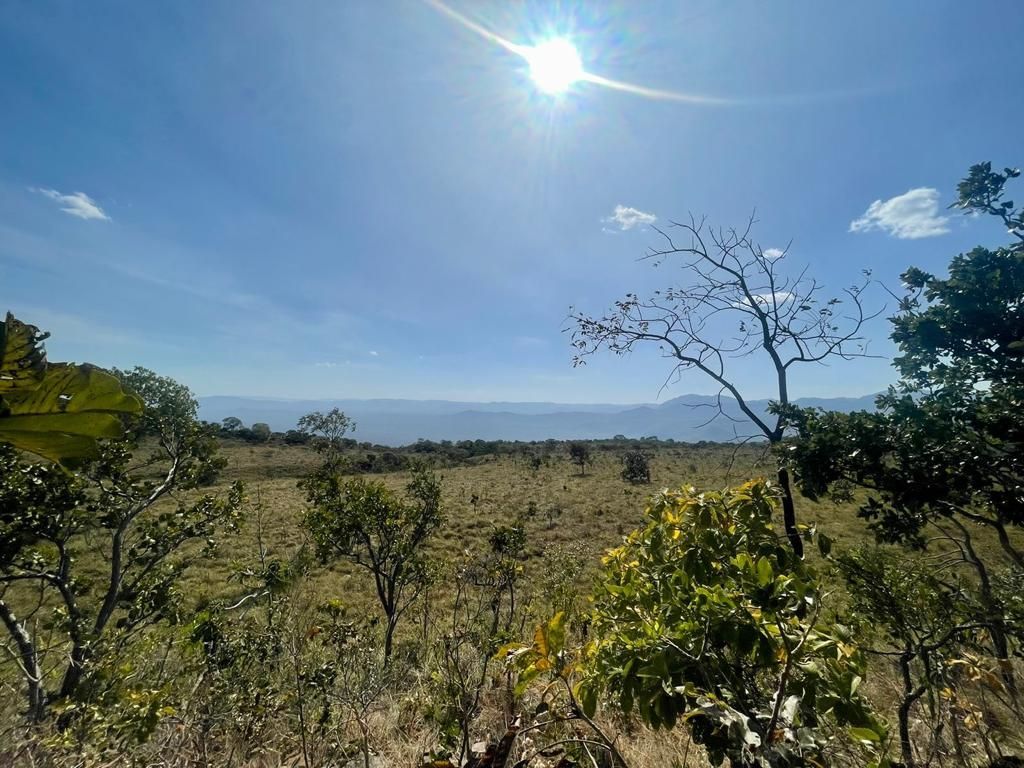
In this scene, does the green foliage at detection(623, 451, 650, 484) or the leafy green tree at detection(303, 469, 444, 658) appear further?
the green foliage at detection(623, 451, 650, 484)

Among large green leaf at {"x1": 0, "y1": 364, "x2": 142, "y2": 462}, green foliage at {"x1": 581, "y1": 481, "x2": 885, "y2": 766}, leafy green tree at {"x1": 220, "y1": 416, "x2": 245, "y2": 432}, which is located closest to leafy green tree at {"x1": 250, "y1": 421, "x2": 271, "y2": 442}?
leafy green tree at {"x1": 220, "y1": 416, "x2": 245, "y2": 432}

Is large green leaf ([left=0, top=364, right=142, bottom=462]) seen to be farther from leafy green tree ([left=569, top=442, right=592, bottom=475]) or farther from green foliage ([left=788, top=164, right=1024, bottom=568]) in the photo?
leafy green tree ([left=569, top=442, right=592, bottom=475])

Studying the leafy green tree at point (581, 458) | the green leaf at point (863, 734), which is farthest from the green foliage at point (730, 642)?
the leafy green tree at point (581, 458)

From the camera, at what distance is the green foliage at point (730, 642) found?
1.24m

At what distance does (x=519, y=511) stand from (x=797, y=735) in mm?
25114

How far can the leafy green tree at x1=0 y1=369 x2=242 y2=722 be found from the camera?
4004mm

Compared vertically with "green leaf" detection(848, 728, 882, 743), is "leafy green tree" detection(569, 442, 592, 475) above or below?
below

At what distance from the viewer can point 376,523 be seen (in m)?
8.45

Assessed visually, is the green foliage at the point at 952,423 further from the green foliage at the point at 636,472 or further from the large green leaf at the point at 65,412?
the green foliage at the point at 636,472

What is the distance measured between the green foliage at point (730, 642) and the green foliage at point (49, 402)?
153cm

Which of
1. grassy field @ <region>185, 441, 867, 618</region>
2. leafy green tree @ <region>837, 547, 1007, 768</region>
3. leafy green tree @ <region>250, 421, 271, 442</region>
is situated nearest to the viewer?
leafy green tree @ <region>837, 547, 1007, 768</region>

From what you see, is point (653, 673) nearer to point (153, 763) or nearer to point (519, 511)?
point (153, 763)

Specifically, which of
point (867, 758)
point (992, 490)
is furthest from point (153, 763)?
point (992, 490)

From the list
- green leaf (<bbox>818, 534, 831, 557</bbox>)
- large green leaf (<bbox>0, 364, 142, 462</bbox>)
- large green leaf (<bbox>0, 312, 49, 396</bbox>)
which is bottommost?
green leaf (<bbox>818, 534, 831, 557</bbox>)
